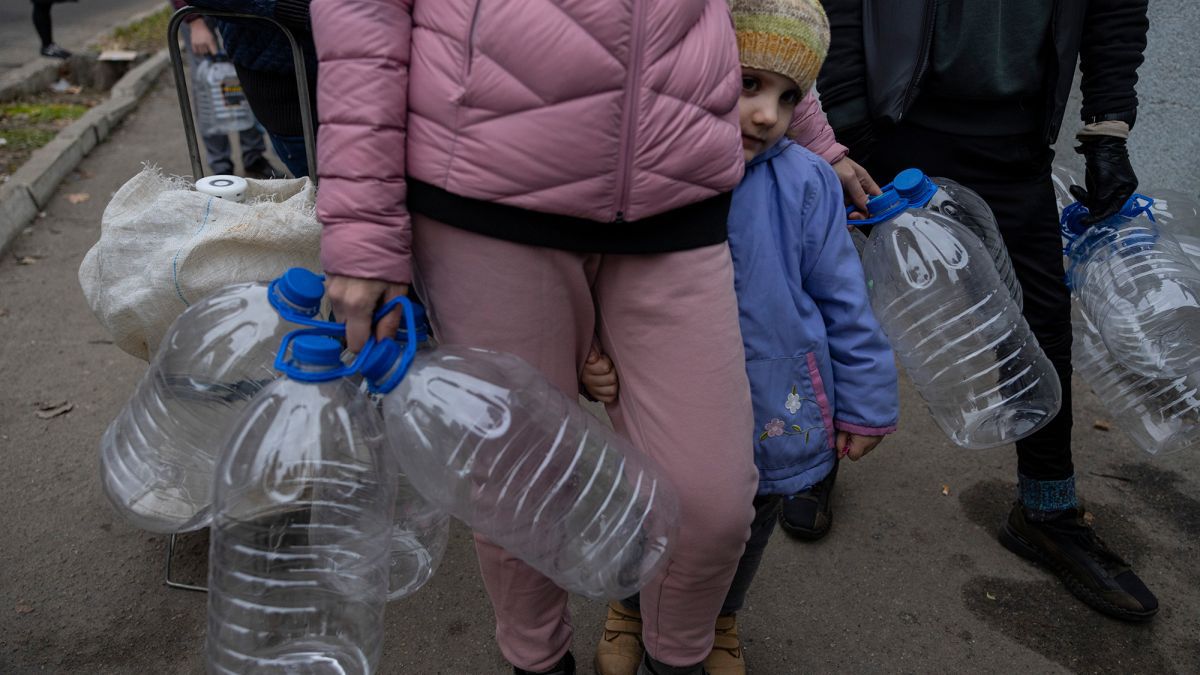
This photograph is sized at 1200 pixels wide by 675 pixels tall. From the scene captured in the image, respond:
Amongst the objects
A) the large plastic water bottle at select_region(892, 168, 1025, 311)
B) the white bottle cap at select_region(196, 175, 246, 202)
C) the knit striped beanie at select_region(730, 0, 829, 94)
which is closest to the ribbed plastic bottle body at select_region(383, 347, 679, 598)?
the knit striped beanie at select_region(730, 0, 829, 94)

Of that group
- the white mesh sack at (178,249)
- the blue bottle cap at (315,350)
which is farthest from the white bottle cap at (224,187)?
the blue bottle cap at (315,350)

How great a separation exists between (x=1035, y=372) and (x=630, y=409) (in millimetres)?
1365

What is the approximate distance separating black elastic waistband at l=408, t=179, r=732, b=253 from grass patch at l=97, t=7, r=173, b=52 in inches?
374

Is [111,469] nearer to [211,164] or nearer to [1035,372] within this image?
[1035,372]

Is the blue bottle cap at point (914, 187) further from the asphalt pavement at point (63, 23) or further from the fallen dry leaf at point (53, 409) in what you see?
the asphalt pavement at point (63, 23)

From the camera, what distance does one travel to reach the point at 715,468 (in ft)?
5.57

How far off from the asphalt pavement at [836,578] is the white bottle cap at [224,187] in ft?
3.40

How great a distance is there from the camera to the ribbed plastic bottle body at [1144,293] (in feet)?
8.84

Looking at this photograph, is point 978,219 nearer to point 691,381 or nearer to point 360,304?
point 691,381

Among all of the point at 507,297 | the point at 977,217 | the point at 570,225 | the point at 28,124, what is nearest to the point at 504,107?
the point at 570,225

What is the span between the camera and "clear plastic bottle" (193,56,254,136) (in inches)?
204

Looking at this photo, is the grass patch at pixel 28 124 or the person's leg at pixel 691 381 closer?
the person's leg at pixel 691 381

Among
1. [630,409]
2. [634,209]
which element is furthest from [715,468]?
[634,209]

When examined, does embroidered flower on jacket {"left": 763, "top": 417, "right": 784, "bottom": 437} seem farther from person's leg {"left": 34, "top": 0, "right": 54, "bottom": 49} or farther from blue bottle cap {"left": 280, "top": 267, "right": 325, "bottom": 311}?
person's leg {"left": 34, "top": 0, "right": 54, "bottom": 49}
